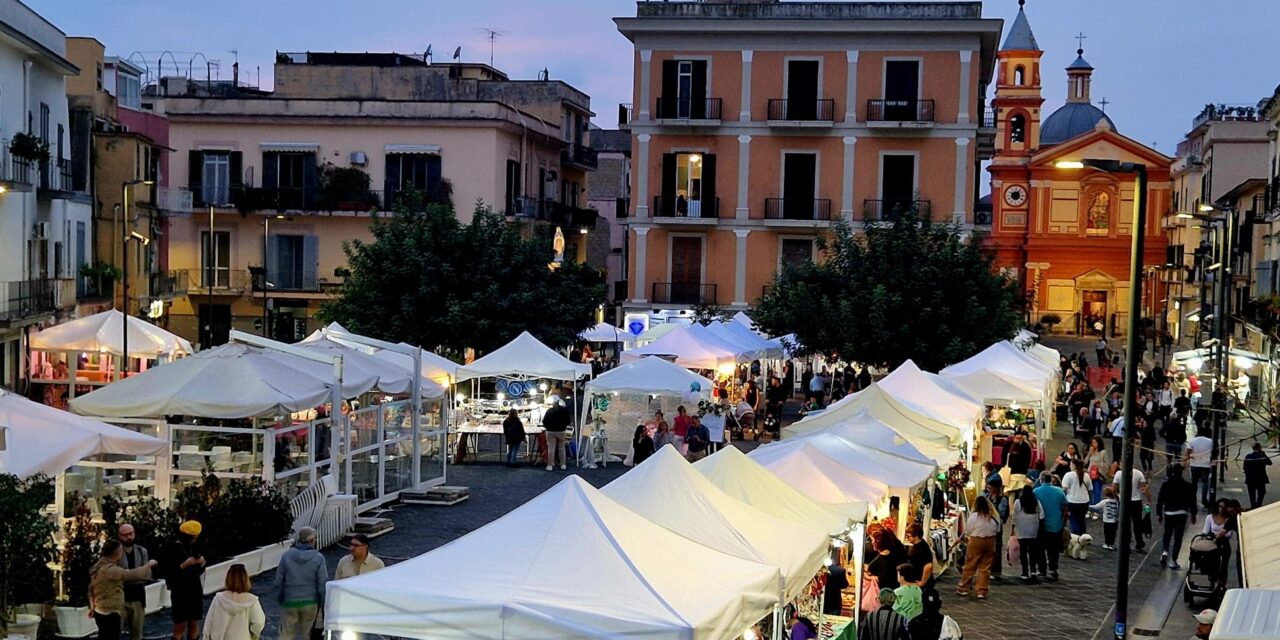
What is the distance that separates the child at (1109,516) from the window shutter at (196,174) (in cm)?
3758

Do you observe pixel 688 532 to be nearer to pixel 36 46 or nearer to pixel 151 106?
pixel 36 46

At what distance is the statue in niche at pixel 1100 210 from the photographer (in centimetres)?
7488

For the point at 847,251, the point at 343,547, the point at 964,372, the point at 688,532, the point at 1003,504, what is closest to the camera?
the point at 688,532

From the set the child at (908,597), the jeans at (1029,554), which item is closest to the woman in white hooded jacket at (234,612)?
the child at (908,597)

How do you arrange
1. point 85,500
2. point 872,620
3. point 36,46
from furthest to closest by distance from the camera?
1. point 36,46
2. point 85,500
3. point 872,620

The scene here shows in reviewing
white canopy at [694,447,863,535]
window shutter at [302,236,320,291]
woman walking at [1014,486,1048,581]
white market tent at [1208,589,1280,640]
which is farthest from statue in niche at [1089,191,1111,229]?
white market tent at [1208,589,1280,640]

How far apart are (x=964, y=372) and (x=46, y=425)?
58.0 feet

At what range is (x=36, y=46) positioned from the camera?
1280 inches

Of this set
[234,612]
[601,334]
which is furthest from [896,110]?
[234,612]

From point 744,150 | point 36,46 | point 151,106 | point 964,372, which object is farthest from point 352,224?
point 964,372

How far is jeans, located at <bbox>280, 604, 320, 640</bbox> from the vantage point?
12.6m

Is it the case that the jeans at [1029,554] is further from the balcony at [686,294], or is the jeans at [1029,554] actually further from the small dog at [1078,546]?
the balcony at [686,294]

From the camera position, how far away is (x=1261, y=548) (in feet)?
37.9

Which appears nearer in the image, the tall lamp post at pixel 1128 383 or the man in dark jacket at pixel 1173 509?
the tall lamp post at pixel 1128 383
